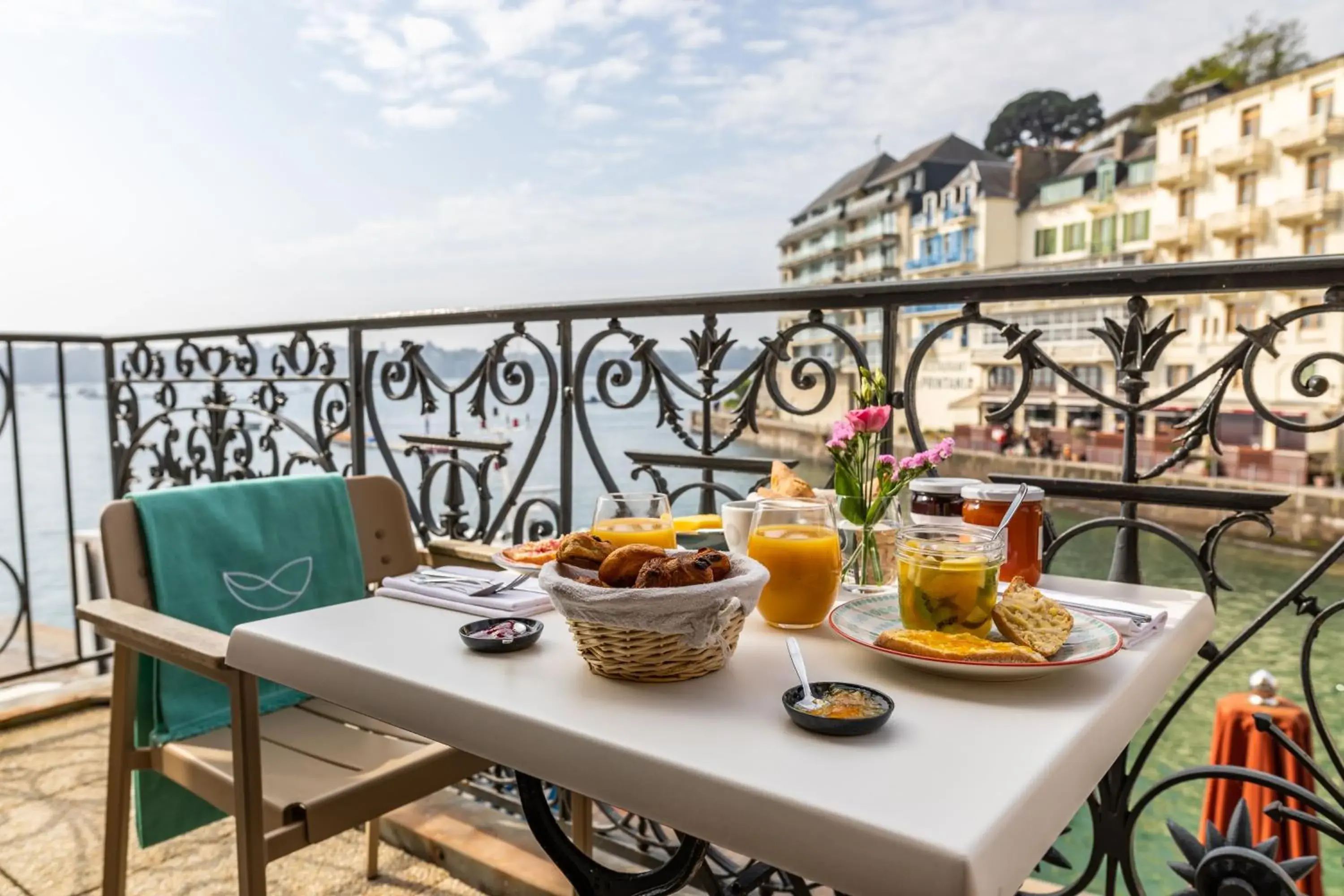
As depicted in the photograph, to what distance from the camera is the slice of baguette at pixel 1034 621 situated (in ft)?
2.81

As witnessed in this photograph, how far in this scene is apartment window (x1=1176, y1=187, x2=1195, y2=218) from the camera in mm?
34531

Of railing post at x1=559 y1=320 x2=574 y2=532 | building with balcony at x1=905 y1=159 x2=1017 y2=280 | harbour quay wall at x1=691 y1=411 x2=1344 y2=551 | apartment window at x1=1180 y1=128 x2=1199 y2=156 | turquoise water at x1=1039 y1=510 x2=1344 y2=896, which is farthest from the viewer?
building with balcony at x1=905 y1=159 x2=1017 y2=280

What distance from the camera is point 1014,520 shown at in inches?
45.8

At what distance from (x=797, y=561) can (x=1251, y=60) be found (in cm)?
4690

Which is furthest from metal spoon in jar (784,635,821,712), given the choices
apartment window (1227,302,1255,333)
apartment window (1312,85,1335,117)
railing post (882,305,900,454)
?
apartment window (1312,85,1335,117)

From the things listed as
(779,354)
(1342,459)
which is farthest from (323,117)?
(1342,459)

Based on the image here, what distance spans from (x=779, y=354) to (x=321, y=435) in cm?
171

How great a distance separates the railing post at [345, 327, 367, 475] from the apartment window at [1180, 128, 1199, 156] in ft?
133

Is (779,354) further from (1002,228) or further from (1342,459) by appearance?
(1002,228)

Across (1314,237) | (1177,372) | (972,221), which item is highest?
(972,221)

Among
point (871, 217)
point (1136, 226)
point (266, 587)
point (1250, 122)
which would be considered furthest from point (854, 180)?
point (266, 587)

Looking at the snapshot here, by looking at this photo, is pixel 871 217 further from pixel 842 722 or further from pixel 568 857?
pixel 842 722

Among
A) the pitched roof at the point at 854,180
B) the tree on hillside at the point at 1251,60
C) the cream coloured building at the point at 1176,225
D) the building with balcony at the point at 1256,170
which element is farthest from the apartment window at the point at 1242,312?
the pitched roof at the point at 854,180

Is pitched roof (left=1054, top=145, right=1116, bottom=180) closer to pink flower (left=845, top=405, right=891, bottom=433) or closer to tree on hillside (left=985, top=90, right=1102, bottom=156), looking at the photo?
tree on hillside (left=985, top=90, right=1102, bottom=156)
